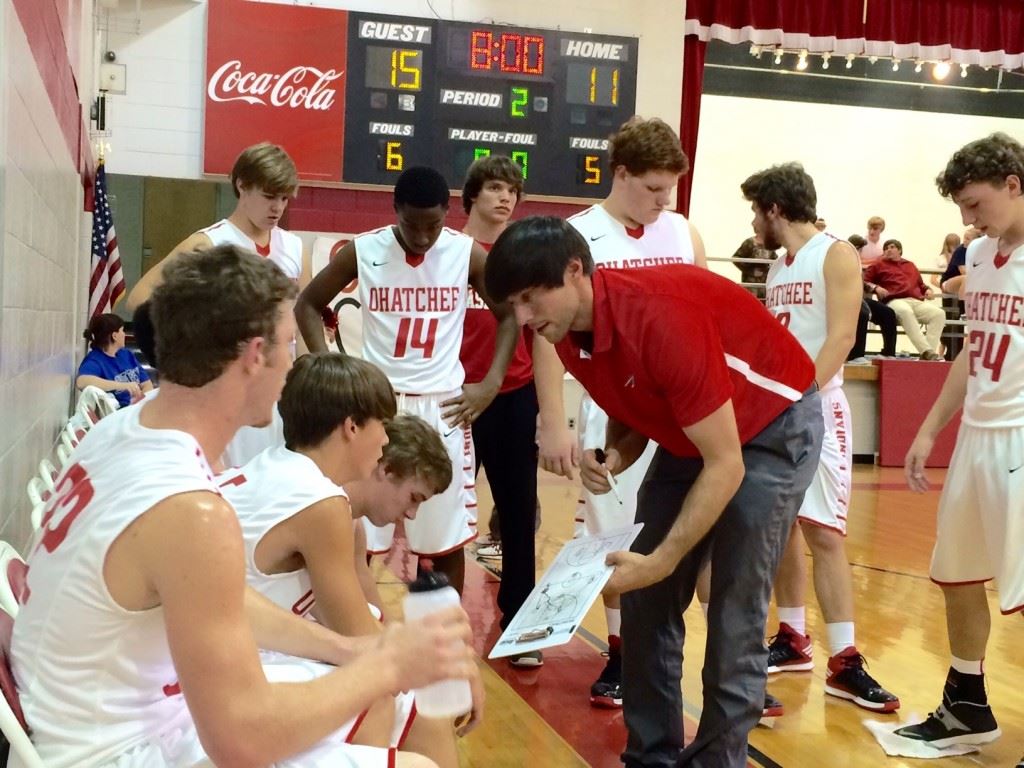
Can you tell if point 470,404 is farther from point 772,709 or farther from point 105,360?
point 105,360

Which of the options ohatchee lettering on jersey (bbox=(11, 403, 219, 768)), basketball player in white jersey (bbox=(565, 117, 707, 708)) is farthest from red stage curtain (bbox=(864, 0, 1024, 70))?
ohatchee lettering on jersey (bbox=(11, 403, 219, 768))

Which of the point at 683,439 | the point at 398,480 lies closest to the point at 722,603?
the point at 683,439

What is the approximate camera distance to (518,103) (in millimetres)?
10930

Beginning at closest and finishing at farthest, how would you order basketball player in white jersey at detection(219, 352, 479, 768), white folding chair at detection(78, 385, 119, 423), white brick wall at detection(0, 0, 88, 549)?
basketball player in white jersey at detection(219, 352, 479, 768) < white brick wall at detection(0, 0, 88, 549) < white folding chair at detection(78, 385, 119, 423)

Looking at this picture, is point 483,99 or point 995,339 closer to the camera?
point 995,339

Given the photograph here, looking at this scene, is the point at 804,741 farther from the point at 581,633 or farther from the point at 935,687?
the point at 581,633

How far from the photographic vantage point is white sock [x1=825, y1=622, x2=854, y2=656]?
441 centimetres

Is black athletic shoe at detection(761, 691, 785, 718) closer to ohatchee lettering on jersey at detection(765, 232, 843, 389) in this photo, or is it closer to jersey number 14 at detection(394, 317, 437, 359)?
ohatchee lettering on jersey at detection(765, 232, 843, 389)

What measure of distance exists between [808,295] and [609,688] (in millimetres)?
1798

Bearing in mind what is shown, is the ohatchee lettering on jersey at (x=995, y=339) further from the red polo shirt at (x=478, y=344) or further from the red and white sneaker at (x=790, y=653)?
the red polo shirt at (x=478, y=344)

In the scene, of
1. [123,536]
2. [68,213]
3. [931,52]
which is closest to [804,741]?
[123,536]

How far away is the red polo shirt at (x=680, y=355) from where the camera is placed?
2551 millimetres

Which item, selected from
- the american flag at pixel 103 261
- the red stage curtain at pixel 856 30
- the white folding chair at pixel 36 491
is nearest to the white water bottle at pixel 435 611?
the white folding chair at pixel 36 491

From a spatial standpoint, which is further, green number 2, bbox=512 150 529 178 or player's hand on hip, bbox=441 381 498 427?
green number 2, bbox=512 150 529 178
